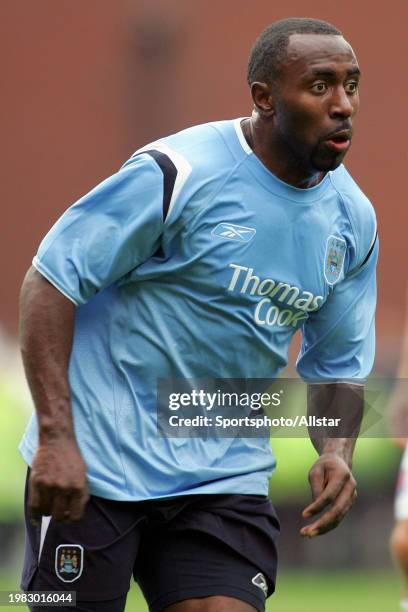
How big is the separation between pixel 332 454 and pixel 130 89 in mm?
18606

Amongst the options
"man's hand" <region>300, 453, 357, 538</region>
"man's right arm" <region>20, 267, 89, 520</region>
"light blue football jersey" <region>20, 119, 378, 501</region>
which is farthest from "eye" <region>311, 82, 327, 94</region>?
"man's hand" <region>300, 453, 357, 538</region>

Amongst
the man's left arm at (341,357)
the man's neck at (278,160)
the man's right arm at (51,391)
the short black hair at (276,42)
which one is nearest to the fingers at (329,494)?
the man's left arm at (341,357)

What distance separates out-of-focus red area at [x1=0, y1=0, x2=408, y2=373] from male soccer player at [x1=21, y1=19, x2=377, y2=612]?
17.2 meters

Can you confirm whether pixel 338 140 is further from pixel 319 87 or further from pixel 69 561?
pixel 69 561

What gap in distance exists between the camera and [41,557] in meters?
4.56

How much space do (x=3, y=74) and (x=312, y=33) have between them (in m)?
19.5

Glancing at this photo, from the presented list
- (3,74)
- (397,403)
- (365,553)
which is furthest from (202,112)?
(397,403)

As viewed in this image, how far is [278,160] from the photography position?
15.5ft

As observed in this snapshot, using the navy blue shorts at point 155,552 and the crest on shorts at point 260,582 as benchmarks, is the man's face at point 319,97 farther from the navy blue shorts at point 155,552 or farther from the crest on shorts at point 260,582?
the crest on shorts at point 260,582

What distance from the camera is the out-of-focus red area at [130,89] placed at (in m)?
22.4

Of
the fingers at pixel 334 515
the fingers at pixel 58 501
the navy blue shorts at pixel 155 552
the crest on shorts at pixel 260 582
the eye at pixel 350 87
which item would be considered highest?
the eye at pixel 350 87

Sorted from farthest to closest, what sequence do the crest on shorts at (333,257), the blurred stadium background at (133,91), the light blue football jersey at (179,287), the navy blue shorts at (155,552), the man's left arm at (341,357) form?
the blurred stadium background at (133,91)
the man's left arm at (341,357)
the crest on shorts at (333,257)
the navy blue shorts at (155,552)
the light blue football jersey at (179,287)

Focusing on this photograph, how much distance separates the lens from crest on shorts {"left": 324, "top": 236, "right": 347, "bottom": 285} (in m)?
4.79

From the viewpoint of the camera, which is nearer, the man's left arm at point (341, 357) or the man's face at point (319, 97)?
A: the man's face at point (319, 97)
